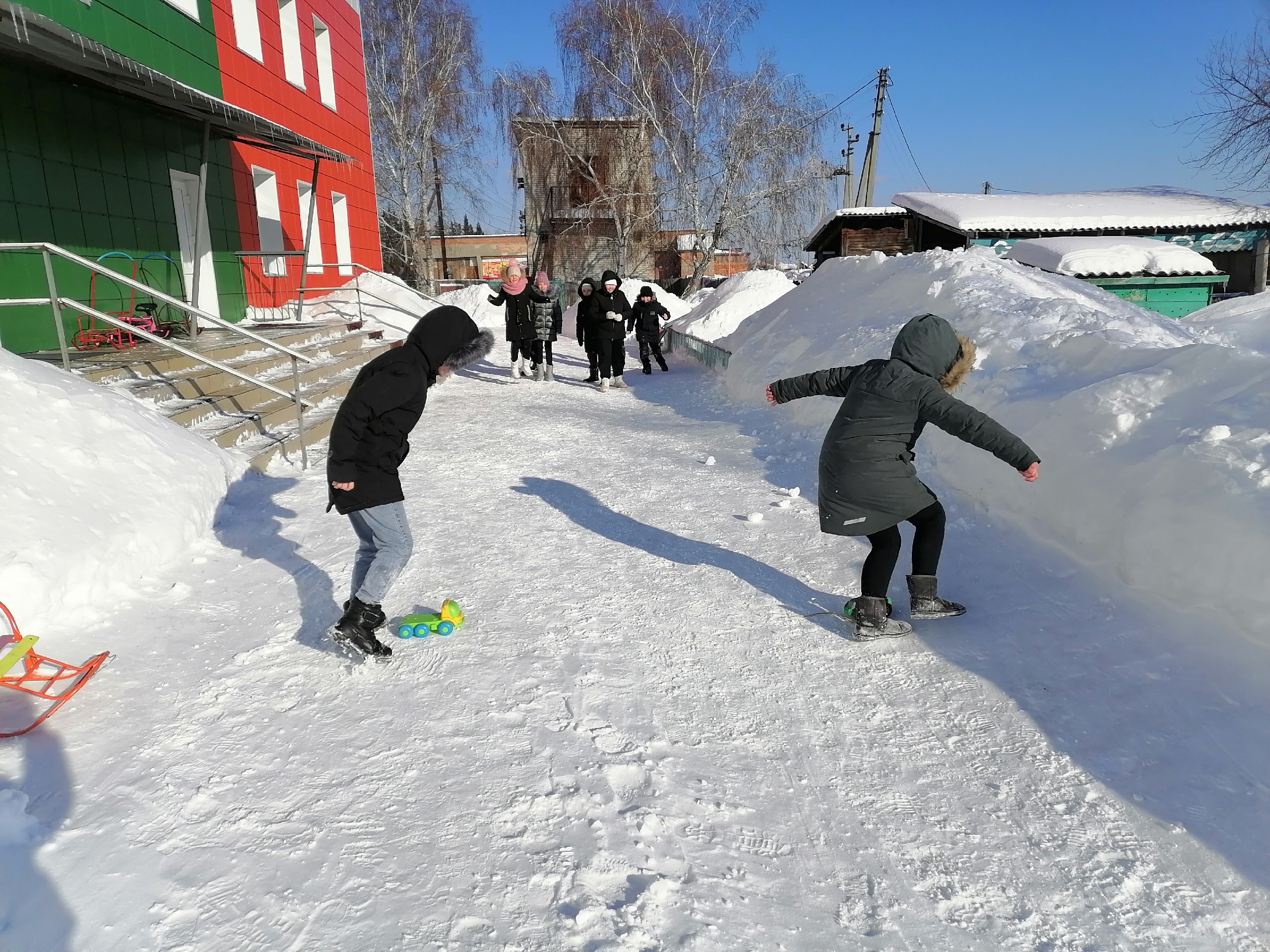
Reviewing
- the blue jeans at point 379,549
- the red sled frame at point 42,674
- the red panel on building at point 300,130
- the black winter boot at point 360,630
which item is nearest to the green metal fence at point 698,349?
the red panel on building at point 300,130

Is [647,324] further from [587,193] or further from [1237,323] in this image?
[587,193]

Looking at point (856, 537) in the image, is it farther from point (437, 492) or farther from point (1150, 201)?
point (1150, 201)

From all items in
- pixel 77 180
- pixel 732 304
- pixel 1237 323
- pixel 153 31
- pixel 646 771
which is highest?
pixel 153 31

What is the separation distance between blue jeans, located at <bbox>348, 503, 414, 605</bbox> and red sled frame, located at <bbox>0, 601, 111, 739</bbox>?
1.01 metres

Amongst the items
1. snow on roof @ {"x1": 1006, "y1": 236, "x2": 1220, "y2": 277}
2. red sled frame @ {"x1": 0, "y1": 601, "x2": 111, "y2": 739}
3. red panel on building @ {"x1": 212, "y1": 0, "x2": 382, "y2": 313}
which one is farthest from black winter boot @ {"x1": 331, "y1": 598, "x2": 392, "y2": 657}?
snow on roof @ {"x1": 1006, "y1": 236, "x2": 1220, "y2": 277}

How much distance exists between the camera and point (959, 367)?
3453mm

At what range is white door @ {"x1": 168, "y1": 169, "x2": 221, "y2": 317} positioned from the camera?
1062 cm

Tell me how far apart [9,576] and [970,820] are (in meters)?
3.82

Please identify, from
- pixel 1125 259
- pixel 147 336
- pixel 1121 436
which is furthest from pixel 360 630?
pixel 1125 259

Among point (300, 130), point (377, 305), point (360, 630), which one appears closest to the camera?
point (360, 630)

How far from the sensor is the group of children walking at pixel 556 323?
11.0 metres

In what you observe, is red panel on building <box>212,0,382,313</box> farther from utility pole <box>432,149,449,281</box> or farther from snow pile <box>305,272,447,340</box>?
utility pole <box>432,149,449,281</box>

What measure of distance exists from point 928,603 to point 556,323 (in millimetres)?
9079

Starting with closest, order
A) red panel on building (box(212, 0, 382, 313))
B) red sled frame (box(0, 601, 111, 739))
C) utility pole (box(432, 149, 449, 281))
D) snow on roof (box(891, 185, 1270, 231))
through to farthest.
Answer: red sled frame (box(0, 601, 111, 739)) → red panel on building (box(212, 0, 382, 313)) → snow on roof (box(891, 185, 1270, 231)) → utility pole (box(432, 149, 449, 281))
